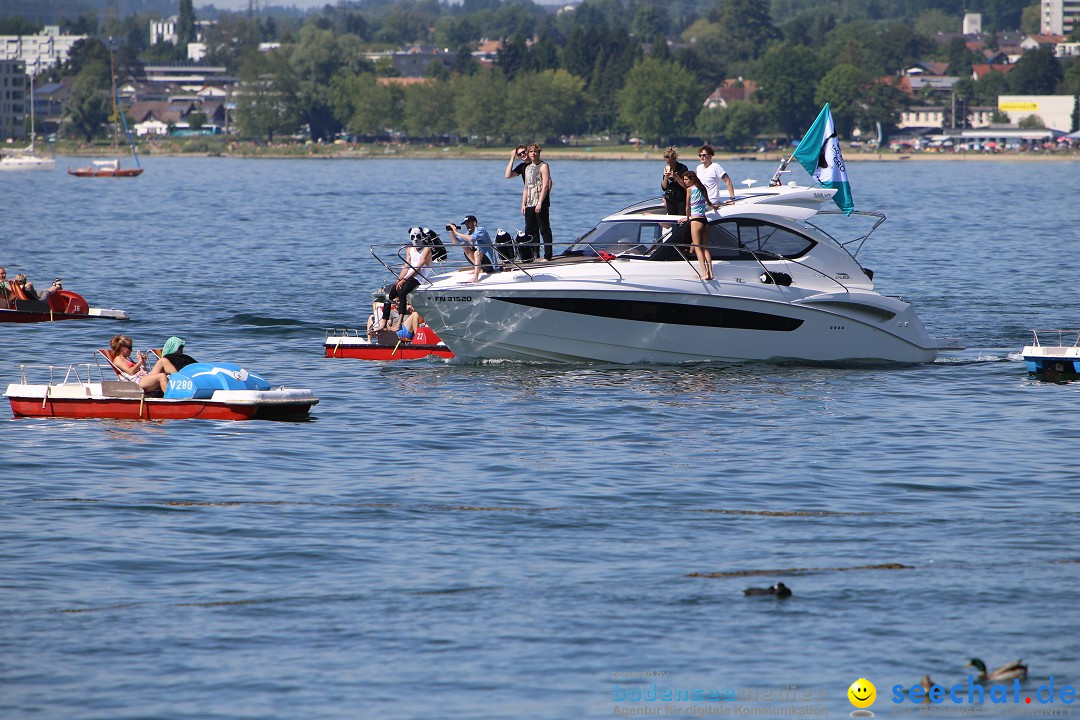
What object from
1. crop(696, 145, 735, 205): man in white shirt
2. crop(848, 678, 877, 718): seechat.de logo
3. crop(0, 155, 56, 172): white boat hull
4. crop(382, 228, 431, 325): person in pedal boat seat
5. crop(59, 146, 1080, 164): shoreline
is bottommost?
crop(848, 678, 877, 718): seechat.de logo

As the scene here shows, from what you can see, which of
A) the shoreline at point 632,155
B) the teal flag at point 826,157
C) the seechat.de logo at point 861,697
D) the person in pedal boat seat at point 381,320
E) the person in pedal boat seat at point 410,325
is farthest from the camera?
the shoreline at point 632,155

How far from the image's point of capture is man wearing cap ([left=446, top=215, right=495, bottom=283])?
72.7 ft

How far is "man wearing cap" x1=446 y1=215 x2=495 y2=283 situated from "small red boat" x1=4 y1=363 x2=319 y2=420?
3924mm

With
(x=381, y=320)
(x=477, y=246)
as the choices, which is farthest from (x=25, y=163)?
(x=477, y=246)

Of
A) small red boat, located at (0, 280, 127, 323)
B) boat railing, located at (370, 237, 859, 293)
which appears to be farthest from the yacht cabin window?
small red boat, located at (0, 280, 127, 323)

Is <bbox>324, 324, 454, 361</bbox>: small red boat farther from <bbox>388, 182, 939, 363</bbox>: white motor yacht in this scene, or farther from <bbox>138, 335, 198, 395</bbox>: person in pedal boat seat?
<bbox>138, 335, 198, 395</bbox>: person in pedal boat seat

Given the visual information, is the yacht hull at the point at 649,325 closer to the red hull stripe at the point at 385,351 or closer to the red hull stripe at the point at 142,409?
the red hull stripe at the point at 385,351

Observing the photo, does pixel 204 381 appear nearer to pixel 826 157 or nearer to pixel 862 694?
pixel 826 157

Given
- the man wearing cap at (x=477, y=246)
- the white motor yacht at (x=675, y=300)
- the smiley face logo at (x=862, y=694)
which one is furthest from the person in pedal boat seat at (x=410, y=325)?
the smiley face logo at (x=862, y=694)

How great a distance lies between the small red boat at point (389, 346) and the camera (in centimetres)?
2414

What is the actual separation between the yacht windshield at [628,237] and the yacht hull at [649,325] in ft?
3.15

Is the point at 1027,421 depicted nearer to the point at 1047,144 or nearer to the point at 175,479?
the point at 175,479

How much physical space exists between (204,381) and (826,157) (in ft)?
35.0

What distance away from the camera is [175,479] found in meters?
16.4
